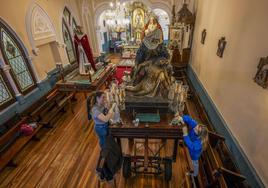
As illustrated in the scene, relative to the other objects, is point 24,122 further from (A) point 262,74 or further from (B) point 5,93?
(A) point 262,74

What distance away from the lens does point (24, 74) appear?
4398mm

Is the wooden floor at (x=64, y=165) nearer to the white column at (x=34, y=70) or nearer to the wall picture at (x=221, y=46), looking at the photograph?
the white column at (x=34, y=70)

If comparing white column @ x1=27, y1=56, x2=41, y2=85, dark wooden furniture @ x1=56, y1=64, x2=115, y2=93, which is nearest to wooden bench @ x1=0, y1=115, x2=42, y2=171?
dark wooden furniture @ x1=56, y1=64, x2=115, y2=93

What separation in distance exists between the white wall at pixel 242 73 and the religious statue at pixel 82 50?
353 cm

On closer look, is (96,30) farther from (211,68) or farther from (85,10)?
(211,68)

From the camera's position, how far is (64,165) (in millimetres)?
3172

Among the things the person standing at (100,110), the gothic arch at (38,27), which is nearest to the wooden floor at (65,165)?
the person standing at (100,110)

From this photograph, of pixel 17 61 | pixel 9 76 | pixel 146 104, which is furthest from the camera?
pixel 17 61

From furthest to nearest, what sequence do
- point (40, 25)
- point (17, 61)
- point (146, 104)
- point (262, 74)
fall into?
1. point (40, 25)
2. point (17, 61)
3. point (146, 104)
4. point (262, 74)

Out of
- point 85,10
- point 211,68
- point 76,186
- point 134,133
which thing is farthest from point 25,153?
point 85,10

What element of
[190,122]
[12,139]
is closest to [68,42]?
[12,139]

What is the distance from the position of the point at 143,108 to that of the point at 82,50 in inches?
125

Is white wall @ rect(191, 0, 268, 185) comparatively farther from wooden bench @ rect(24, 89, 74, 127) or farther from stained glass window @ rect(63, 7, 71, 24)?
stained glass window @ rect(63, 7, 71, 24)

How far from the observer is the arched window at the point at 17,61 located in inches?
150
